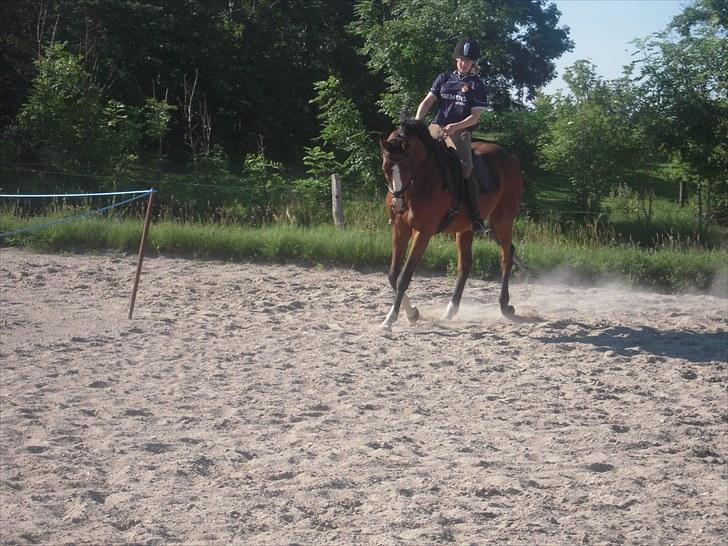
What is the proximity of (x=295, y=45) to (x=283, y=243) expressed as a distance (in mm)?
23456

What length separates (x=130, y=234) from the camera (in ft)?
49.5

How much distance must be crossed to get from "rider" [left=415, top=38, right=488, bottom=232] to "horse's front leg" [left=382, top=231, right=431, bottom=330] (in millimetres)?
789

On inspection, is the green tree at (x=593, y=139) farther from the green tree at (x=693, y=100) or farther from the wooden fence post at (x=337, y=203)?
the wooden fence post at (x=337, y=203)

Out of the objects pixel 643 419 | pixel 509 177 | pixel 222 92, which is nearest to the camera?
pixel 643 419

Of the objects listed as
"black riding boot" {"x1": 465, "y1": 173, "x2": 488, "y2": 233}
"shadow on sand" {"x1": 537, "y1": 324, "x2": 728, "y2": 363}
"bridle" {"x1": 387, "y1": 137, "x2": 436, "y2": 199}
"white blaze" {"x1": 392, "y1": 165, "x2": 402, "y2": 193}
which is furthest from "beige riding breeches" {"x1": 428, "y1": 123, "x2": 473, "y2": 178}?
"shadow on sand" {"x1": 537, "y1": 324, "x2": 728, "y2": 363}

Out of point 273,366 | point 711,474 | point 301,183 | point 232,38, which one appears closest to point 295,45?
point 232,38

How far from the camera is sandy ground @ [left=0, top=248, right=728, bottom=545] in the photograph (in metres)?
5.35

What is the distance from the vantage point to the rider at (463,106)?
10.5 meters

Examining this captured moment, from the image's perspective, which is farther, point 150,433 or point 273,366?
point 273,366

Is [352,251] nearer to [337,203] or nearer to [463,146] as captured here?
[337,203]

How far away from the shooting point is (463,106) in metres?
10.6

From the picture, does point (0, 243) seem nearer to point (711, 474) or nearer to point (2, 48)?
point (711, 474)

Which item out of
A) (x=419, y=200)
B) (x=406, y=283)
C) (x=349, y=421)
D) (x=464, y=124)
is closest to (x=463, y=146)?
(x=464, y=124)

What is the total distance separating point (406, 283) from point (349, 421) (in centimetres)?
356
